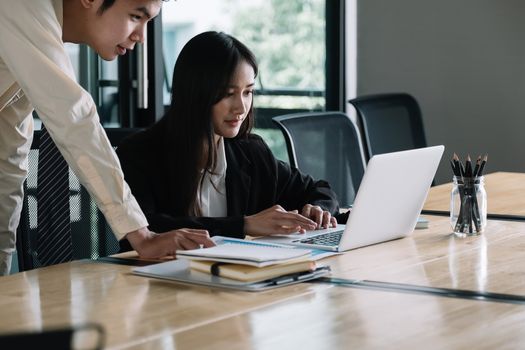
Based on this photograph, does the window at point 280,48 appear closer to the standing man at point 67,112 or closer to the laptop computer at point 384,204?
the laptop computer at point 384,204

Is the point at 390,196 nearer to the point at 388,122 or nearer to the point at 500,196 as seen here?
the point at 500,196

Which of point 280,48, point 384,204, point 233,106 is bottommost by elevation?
point 384,204

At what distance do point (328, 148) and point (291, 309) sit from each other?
1.89 m

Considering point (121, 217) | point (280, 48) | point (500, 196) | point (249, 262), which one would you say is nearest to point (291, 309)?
point (249, 262)

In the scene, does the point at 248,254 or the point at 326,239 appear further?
the point at 326,239

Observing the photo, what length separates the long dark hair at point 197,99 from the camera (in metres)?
2.79

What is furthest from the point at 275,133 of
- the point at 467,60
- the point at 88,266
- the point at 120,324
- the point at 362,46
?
the point at 120,324

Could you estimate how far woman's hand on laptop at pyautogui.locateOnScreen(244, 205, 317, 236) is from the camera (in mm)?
2521

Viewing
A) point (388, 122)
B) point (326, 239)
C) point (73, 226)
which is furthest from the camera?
point (388, 122)

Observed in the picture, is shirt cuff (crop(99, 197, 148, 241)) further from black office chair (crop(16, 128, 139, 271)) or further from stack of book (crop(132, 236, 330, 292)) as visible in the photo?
black office chair (crop(16, 128, 139, 271))

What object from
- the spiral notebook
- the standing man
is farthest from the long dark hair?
the spiral notebook

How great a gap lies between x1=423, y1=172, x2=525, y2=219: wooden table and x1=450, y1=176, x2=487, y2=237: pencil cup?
0.41m

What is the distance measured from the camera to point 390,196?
2.40 metres

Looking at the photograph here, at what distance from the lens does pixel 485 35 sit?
533cm
